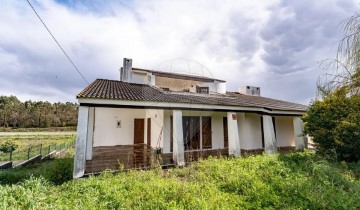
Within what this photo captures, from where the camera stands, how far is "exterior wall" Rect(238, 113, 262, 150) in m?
14.1

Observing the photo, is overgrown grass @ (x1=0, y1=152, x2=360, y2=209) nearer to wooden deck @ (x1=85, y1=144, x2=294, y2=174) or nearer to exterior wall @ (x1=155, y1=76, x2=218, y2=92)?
wooden deck @ (x1=85, y1=144, x2=294, y2=174)

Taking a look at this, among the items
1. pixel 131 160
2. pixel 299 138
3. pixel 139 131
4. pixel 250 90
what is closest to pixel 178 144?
pixel 131 160

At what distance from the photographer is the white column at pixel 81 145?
733cm

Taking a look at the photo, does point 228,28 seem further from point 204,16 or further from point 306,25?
point 306,25

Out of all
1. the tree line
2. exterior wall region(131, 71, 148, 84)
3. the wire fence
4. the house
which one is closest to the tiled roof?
the house

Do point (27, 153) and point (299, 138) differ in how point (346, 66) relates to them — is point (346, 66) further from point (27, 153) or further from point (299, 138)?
point (27, 153)

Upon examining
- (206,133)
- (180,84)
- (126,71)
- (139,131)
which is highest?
(126,71)

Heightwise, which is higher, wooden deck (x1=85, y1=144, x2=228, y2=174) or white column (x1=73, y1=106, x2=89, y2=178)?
white column (x1=73, y1=106, x2=89, y2=178)

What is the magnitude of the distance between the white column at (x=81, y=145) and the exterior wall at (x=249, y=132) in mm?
10989

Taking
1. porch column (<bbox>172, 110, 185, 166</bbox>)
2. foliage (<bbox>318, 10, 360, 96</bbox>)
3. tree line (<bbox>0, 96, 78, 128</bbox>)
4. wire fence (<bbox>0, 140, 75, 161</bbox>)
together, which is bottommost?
wire fence (<bbox>0, 140, 75, 161</bbox>)

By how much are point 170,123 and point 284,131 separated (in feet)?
35.1

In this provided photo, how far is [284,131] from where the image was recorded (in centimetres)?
1614

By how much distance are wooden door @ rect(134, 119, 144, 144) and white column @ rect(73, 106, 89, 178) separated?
7.72 m

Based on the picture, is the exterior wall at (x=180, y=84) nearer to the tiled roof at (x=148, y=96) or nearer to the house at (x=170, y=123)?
the house at (x=170, y=123)
